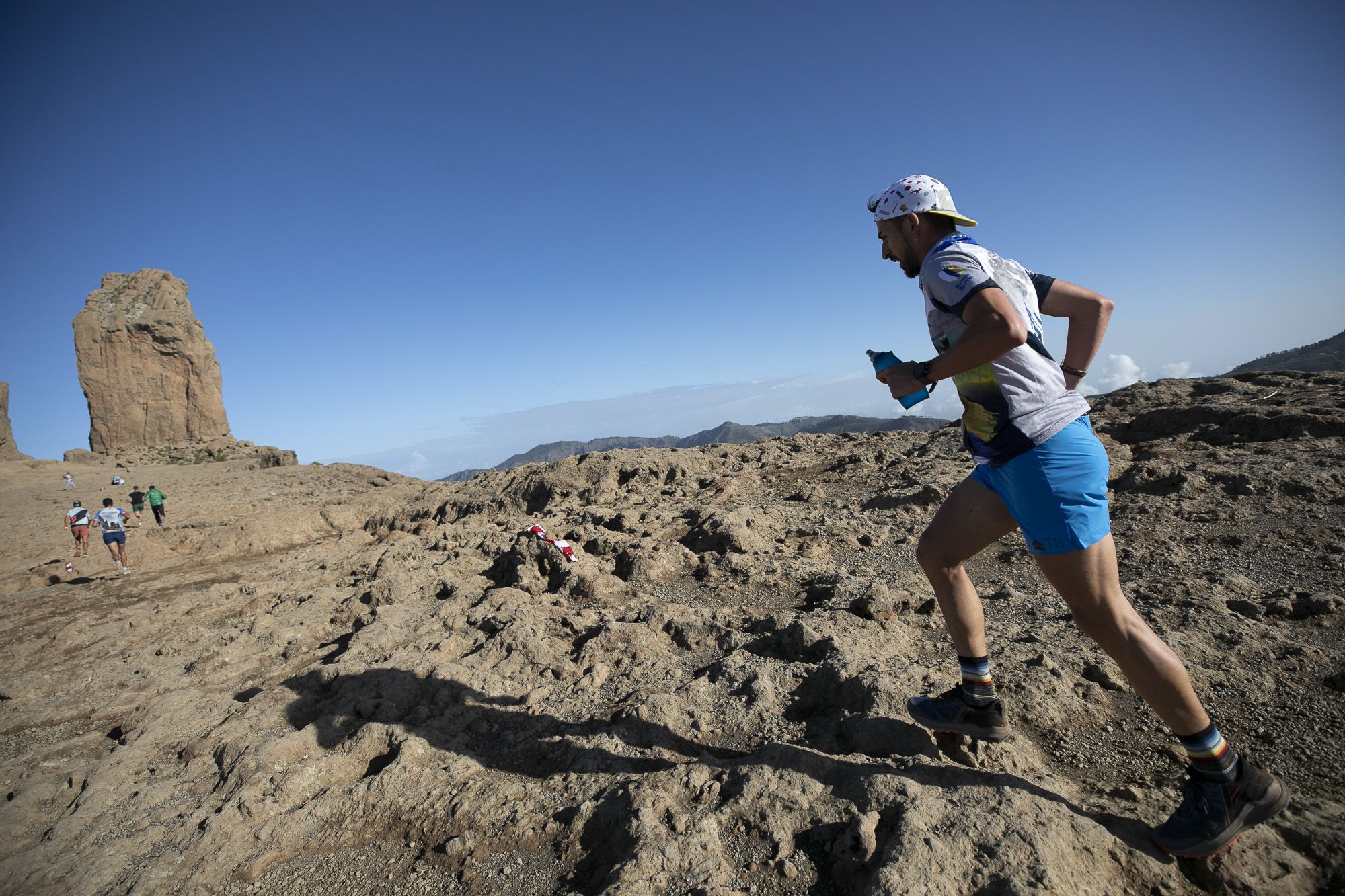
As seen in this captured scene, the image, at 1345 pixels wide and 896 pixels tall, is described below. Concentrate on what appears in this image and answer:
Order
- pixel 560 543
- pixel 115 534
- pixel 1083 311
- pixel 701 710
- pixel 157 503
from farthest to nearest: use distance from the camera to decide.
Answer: pixel 157 503
pixel 115 534
pixel 560 543
pixel 701 710
pixel 1083 311

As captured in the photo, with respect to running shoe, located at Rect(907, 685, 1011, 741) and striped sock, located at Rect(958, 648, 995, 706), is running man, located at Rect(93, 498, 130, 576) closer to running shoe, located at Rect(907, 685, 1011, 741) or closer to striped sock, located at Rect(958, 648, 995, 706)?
running shoe, located at Rect(907, 685, 1011, 741)

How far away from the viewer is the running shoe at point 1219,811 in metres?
1.55

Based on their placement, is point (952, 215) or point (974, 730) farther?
point (974, 730)

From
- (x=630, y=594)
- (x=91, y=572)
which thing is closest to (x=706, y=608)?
(x=630, y=594)

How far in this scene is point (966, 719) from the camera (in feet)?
7.14

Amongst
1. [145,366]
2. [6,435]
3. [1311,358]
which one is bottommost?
[1311,358]

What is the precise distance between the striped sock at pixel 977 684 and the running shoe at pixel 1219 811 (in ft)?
1.89

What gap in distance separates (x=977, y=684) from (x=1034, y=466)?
2.90 feet

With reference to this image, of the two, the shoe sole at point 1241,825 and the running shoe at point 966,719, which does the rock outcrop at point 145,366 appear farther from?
the shoe sole at point 1241,825

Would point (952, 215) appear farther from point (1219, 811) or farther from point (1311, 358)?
point (1311, 358)

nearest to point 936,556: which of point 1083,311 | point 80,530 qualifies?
point 1083,311

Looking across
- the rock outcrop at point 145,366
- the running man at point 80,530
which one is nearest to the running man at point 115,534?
the running man at point 80,530

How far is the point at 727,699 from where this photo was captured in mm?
2752

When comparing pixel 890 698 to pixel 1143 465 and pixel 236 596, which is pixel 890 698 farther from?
pixel 236 596
